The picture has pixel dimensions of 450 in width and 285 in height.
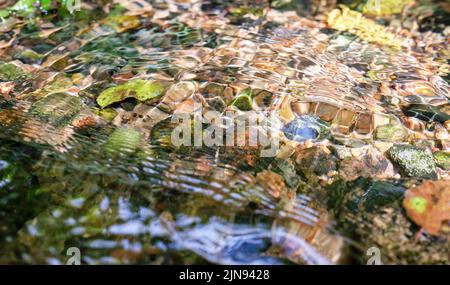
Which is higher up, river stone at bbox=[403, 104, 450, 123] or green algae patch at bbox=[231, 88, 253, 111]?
green algae patch at bbox=[231, 88, 253, 111]

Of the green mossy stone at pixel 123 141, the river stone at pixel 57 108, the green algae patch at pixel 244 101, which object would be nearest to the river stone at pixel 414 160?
the green algae patch at pixel 244 101

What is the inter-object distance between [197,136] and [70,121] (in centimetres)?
123

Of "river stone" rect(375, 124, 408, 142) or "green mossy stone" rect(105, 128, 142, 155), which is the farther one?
"river stone" rect(375, 124, 408, 142)

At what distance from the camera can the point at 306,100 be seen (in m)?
3.97

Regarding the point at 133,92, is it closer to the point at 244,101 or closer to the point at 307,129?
the point at 244,101

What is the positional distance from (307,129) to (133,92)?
6.13ft

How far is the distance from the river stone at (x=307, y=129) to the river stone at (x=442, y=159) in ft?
3.25

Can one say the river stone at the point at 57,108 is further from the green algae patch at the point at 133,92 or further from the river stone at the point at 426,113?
the river stone at the point at 426,113

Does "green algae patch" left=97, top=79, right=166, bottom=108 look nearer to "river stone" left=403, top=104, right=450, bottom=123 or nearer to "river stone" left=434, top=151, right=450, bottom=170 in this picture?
"river stone" left=403, top=104, right=450, bottom=123

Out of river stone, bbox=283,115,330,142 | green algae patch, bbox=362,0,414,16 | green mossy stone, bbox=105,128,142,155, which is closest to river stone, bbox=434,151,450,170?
river stone, bbox=283,115,330,142

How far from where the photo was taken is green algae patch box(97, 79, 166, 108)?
3.99 m

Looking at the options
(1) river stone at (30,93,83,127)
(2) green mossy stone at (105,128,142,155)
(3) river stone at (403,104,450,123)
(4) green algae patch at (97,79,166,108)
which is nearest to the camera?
(2) green mossy stone at (105,128,142,155)

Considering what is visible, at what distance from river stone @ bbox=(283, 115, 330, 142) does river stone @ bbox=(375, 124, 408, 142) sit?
50 cm
